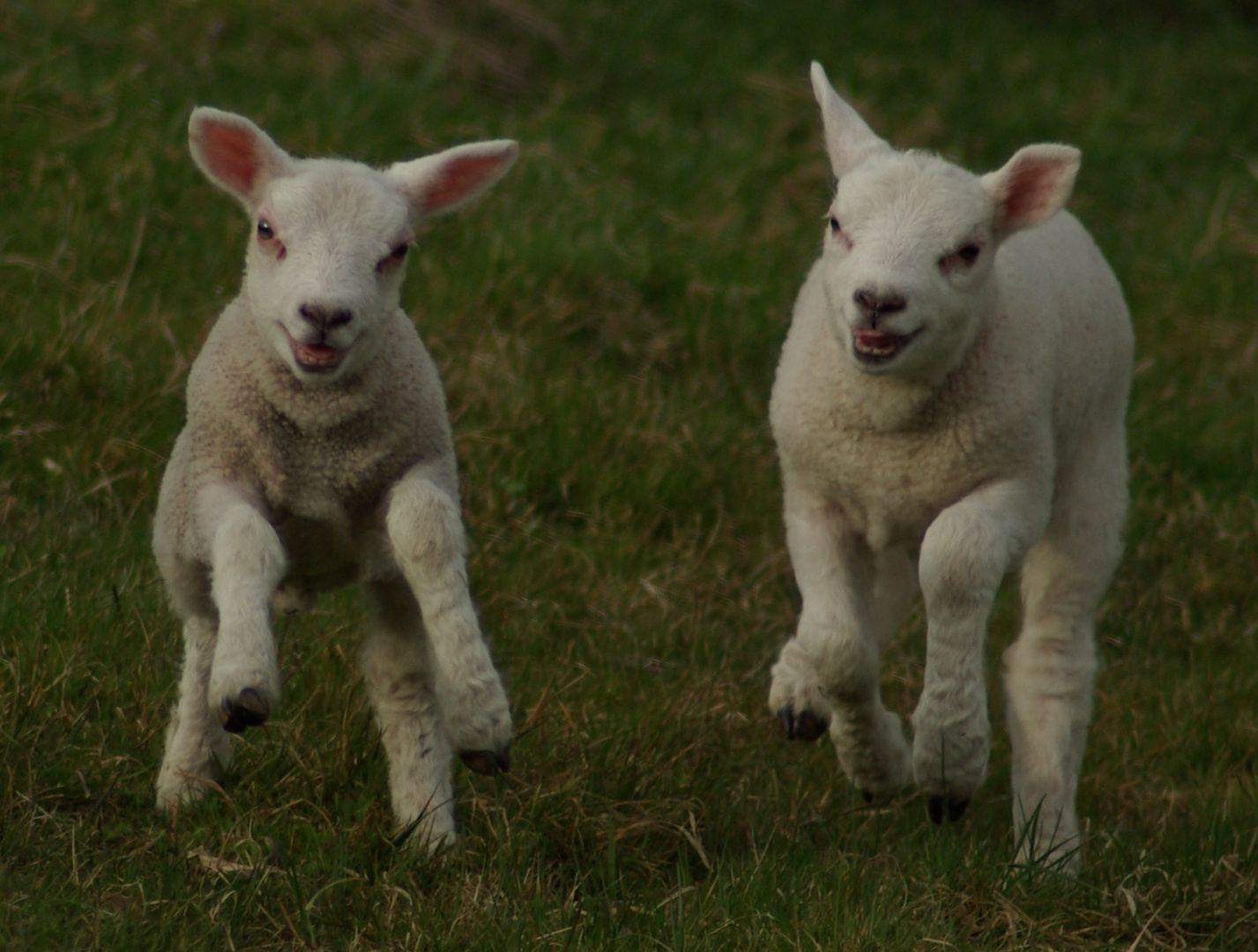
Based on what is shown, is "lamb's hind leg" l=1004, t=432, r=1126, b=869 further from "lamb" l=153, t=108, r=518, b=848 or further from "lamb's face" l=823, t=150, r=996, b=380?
"lamb" l=153, t=108, r=518, b=848

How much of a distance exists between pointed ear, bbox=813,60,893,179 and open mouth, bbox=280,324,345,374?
153cm

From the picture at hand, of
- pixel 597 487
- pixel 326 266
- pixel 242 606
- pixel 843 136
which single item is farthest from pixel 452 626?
pixel 597 487

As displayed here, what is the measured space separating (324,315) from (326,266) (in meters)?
0.13

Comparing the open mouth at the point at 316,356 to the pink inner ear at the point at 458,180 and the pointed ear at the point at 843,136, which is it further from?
the pointed ear at the point at 843,136

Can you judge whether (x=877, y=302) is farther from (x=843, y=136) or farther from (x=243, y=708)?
(x=243, y=708)

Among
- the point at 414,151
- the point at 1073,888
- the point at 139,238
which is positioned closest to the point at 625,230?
the point at 414,151

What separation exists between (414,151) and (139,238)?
1548 millimetres

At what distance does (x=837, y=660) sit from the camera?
443cm

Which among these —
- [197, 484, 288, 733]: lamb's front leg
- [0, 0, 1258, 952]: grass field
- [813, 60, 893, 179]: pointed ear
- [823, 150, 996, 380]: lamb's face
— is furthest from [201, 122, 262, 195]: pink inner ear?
[813, 60, 893, 179]: pointed ear

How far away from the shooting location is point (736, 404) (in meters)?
7.03

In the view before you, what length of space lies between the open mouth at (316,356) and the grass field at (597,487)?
3.42ft

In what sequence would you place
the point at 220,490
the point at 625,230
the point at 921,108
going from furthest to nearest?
the point at 921,108
the point at 625,230
the point at 220,490

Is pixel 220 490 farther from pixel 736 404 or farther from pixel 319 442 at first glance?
pixel 736 404

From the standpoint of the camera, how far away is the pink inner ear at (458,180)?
4.29 metres
